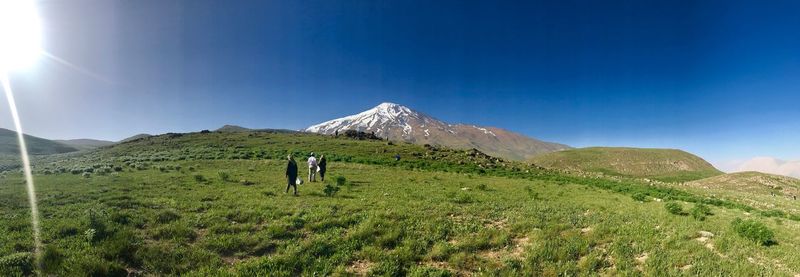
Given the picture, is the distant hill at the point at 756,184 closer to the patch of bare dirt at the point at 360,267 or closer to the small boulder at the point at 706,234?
the small boulder at the point at 706,234

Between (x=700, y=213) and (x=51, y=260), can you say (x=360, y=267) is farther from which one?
(x=700, y=213)

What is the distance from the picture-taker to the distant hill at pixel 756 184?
48416 mm

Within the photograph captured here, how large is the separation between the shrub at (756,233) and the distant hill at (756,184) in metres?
44.7

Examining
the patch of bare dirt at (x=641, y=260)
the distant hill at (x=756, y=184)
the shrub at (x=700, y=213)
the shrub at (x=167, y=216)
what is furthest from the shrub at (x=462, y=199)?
the distant hill at (x=756, y=184)

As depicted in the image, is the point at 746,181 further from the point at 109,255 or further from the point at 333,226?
the point at 109,255

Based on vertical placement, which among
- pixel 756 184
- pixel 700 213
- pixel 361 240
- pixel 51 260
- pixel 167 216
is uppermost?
pixel 756 184

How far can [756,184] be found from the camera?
51125 mm

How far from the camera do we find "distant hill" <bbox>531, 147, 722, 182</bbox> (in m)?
93.8

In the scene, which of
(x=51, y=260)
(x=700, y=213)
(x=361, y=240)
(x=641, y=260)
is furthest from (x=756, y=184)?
(x=51, y=260)

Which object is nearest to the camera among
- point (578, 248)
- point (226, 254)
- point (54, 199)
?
point (226, 254)

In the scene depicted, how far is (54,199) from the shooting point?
16.6 m

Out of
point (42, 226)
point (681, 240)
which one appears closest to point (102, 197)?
point (42, 226)

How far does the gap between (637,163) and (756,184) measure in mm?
53419

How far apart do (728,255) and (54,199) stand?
89.6ft
